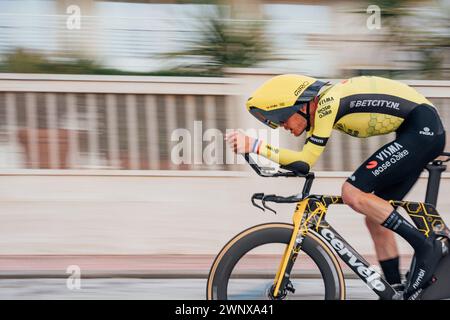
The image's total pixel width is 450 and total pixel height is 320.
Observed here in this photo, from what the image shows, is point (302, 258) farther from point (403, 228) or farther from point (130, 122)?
point (130, 122)

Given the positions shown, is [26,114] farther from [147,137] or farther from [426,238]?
[426,238]

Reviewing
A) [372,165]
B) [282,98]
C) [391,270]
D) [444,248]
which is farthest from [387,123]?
[391,270]

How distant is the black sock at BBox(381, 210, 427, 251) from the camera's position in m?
4.30

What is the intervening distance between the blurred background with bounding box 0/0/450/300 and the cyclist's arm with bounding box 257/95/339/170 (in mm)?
3098

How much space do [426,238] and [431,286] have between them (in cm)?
27

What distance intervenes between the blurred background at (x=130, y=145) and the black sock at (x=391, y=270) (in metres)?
2.75

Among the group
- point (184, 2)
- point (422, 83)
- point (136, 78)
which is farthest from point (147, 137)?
point (422, 83)

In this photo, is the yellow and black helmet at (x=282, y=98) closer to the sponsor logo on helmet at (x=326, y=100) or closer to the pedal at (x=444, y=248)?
the sponsor logo on helmet at (x=326, y=100)

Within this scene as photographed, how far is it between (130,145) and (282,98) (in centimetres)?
397

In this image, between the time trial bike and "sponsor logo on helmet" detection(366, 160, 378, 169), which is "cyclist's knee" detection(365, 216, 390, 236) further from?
"sponsor logo on helmet" detection(366, 160, 378, 169)

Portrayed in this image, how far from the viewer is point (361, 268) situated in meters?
4.36

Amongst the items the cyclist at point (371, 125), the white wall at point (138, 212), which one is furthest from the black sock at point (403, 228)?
the white wall at point (138, 212)

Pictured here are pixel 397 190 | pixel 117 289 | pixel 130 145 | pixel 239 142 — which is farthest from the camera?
pixel 130 145

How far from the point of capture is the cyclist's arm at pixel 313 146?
4.16m
